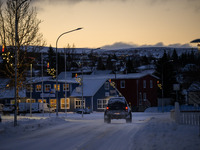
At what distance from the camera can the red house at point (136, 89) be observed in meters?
74.8

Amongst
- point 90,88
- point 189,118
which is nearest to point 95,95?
point 90,88

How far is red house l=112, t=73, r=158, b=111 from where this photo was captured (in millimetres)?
74812

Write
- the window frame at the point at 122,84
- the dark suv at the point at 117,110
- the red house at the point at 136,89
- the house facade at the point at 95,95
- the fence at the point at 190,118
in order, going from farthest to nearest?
the window frame at the point at 122,84, the red house at the point at 136,89, the house facade at the point at 95,95, the dark suv at the point at 117,110, the fence at the point at 190,118

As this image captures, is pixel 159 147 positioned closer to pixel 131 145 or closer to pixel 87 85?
pixel 131 145

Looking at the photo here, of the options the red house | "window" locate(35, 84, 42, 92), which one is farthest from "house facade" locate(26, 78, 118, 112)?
the red house

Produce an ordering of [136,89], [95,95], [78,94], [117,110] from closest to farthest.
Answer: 1. [117,110]
2. [78,94]
3. [95,95]
4. [136,89]

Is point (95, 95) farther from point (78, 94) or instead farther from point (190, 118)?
point (190, 118)

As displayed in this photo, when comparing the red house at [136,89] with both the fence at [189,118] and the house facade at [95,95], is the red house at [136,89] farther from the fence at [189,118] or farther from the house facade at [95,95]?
the fence at [189,118]

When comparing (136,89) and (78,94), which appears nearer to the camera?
(78,94)

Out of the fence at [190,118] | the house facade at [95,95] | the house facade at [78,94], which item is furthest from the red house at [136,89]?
the fence at [190,118]

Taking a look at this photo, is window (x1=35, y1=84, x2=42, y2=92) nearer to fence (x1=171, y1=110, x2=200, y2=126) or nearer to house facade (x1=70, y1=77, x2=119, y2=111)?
house facade (x1=70, y1=77, x2=119, y2=111)

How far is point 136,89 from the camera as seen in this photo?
7488cm

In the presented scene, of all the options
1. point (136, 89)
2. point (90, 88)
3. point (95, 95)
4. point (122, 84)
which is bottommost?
point (95, 95)

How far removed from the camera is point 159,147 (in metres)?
11.7
